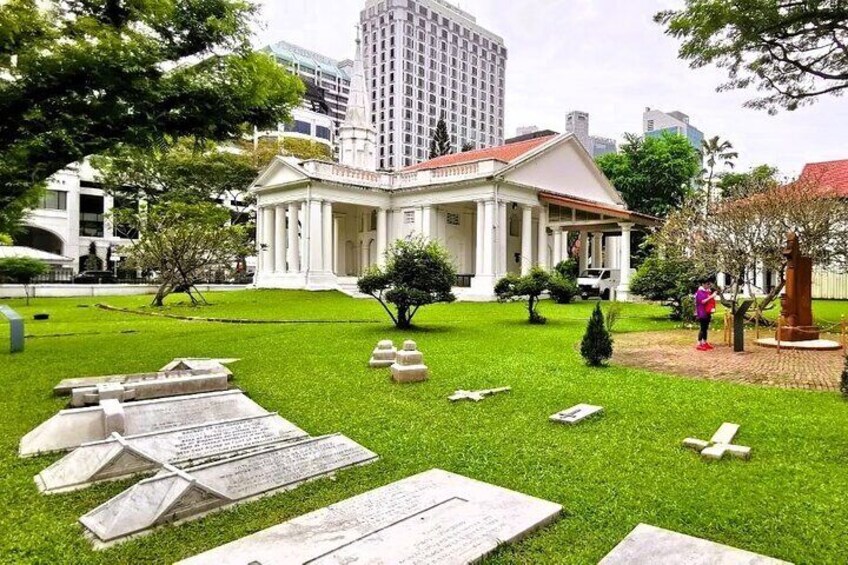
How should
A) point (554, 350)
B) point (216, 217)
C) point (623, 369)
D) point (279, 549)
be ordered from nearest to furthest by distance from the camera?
point (279, 549) < point (623, 369) < point (554, 350) < point (216, 217)

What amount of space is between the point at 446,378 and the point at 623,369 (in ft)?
10.4

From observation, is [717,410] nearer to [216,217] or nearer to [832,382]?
[832,382]

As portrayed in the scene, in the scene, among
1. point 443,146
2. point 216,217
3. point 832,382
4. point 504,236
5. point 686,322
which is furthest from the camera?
point 443,146

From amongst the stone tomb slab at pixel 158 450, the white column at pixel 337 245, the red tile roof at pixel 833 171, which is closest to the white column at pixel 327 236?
the white column at pixel 337 245

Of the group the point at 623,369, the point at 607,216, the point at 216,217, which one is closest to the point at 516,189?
the point at 607,216

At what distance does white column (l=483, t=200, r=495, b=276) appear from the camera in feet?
93.4

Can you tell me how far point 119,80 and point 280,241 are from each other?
25402 mm

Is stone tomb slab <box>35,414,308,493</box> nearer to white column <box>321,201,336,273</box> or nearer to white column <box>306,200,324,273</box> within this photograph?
white column <box>306,200,324,273</box>

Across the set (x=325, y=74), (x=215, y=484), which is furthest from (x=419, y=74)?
(x=215, y=484)

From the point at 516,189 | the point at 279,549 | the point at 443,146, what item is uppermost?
the point at 443,146

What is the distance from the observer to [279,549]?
340 cm

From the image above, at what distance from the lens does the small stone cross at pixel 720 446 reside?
5.18 meters

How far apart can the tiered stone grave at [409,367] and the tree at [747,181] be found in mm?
14440

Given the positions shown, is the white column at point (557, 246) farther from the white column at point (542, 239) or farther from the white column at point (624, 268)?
the white column at point (624, 268)
